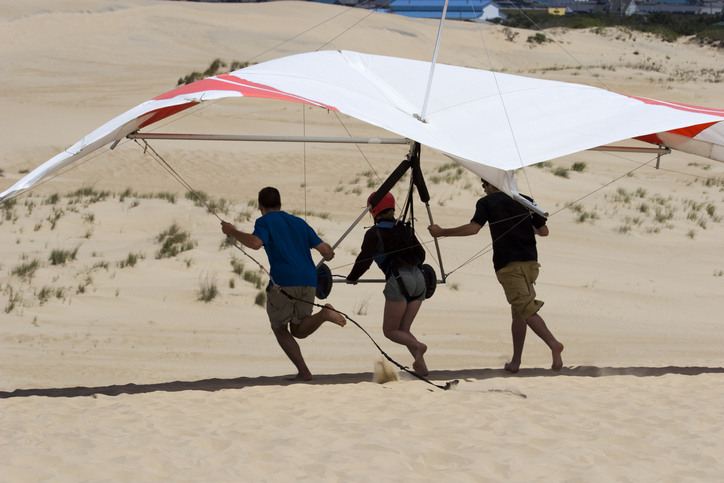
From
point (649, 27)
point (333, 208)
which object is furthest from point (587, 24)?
point (333, 208)

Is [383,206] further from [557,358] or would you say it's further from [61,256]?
[61,256]

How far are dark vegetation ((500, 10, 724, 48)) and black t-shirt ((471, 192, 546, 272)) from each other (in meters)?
60.4

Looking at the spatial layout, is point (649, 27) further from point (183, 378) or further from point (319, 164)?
point (183, 378)

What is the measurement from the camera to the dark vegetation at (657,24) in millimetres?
62156

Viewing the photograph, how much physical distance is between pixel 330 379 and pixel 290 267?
120cm

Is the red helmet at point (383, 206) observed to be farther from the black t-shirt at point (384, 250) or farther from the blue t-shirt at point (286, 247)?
the blue t-shirt at point (286, 247)

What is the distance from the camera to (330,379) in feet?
21.3

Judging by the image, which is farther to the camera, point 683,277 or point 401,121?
point 683,277

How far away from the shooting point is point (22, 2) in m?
48.3

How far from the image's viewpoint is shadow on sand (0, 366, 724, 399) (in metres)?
6.02

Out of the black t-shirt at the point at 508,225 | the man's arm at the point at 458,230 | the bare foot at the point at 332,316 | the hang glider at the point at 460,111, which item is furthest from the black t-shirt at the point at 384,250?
the hang glider at the point at 460,111

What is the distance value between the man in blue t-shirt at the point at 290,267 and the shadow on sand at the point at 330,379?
0.67 metres

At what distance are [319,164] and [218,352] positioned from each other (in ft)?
49.3

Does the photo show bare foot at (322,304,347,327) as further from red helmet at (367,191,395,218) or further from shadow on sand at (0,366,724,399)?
red helmet at (367,191,395,218)
